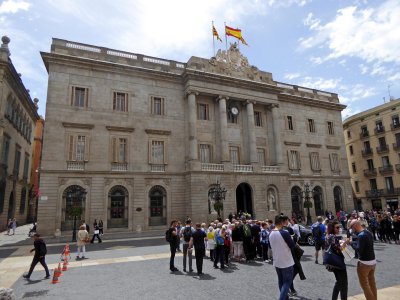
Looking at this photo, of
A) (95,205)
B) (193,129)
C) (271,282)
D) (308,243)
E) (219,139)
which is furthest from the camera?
(219,139)

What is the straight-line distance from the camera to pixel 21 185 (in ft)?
120

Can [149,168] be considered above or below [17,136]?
below

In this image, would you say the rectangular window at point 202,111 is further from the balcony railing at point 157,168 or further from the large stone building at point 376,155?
the large stone building at point 376,155

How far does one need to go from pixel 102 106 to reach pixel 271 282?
888 inches

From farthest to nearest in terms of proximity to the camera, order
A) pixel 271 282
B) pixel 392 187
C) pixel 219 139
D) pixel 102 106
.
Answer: pixel 392 187 → pixel 219 139 → pixel 102 106 → pixel 271 282

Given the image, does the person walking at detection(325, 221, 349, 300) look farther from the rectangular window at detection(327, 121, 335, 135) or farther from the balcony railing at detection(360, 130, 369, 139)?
the balcony railing at detection(360, 130, 369, 139)

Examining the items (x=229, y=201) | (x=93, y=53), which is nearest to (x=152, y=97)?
(x=93, y=53)

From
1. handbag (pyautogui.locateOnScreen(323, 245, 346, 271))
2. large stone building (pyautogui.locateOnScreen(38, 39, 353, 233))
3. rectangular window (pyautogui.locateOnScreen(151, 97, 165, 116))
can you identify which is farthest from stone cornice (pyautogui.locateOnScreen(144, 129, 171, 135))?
handbag (pyautogui.locateOnScreen(323, 245, 346, 271))

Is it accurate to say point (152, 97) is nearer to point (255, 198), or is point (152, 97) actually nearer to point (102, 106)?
point (102, 106)

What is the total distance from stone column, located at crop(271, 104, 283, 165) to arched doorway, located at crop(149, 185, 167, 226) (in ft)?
45.0

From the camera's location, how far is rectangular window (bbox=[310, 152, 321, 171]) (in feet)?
118

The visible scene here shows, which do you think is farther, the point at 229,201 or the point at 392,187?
the point at 392,187

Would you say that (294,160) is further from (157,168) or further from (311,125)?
(157,168)

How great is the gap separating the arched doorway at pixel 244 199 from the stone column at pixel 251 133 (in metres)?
3.03
